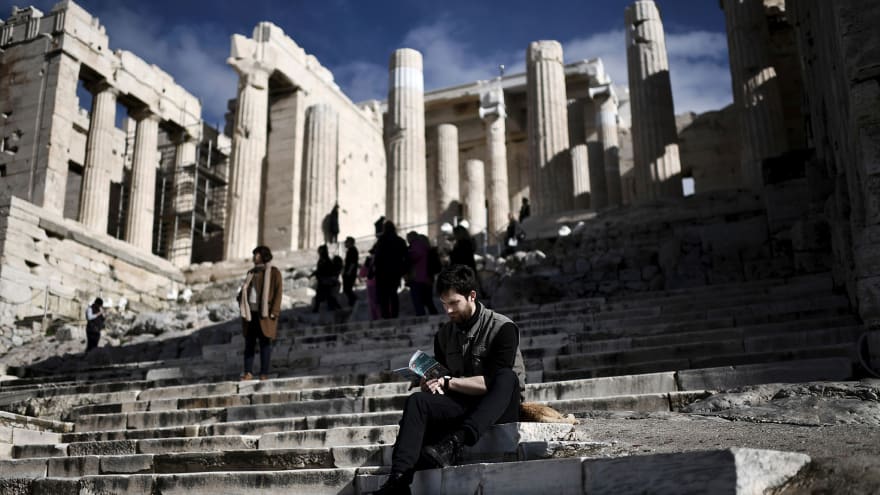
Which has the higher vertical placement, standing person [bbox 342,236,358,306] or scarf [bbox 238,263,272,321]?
standing person [bbox 342,236,358,306]

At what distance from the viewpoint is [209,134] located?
3212cm

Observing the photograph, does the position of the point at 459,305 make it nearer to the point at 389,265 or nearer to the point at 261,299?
the point at 261,299

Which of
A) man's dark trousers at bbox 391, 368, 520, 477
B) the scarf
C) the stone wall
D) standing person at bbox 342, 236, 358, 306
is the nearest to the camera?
man's dark trousers at bbox 391, 368, 520, 477

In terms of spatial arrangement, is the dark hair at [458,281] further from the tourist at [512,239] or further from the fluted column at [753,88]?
the fluted column at [753,88]

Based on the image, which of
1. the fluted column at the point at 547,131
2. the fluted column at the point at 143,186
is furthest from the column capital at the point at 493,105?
the fluted column at the point at 143,186

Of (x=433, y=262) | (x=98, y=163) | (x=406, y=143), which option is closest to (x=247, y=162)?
(x=98, y=163)

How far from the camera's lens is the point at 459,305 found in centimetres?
462

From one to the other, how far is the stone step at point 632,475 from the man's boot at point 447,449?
72 millimetres

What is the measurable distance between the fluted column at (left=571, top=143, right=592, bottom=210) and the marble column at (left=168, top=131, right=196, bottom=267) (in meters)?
13.4

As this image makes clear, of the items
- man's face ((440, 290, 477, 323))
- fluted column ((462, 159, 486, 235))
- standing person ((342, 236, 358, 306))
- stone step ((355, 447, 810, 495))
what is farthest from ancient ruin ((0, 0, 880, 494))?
man's face ((440, 290, 477, 323))

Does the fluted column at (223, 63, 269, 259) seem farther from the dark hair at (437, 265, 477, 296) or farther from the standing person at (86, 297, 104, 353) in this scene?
the dark hair at (437, 265, 477, 296)

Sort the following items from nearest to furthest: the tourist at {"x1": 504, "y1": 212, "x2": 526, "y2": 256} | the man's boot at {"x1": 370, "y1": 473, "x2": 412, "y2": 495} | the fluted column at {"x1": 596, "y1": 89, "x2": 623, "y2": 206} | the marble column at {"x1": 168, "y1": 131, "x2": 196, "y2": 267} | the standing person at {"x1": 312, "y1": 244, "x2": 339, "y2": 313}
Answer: the man's boot at {"x1": 370, "y1": 473, "x2": 412, "y2": 495}
the standing person at {"x1": 312, "y1": 244, "x2": 339, "y2": 313}
the tourist at {"x1": 504, "y1": 212, "x2": 526, "y2": 256}
the fluted column at {"x1": 596, "y1": 89, "x2": 623, "y2": 206}
the marble column at {"x1": 168, "y1": 131, "x2": 196, "y2": 267}

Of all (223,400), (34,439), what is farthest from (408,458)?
(34,439)

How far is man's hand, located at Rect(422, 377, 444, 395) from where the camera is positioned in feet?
14.6
